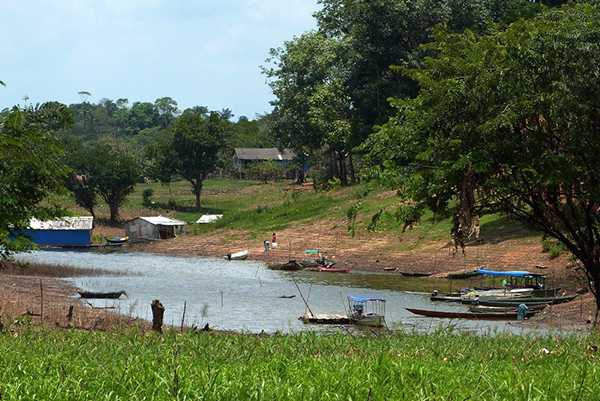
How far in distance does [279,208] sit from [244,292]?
42384 mm

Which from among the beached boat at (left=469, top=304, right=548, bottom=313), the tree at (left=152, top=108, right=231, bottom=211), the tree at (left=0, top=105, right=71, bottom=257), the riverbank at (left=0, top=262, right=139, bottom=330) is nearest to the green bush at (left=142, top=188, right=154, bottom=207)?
the tree at (left=152, top=108, right=231, bottom=211)

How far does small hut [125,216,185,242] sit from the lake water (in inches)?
729

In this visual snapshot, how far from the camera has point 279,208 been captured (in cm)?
9388

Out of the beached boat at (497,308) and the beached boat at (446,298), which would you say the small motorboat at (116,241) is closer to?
the beached boat at (446,298)

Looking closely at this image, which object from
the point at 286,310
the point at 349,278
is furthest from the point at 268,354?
the point at 349,278

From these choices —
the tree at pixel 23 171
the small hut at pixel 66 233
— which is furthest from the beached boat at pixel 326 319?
the small hut at pixel 66 233

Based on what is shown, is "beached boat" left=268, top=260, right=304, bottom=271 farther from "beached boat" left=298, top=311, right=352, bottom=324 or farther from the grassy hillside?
"beached boat" left=298, top=311, right=352, bottom=324

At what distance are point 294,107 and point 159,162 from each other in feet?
95.7

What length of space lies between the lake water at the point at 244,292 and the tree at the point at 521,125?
4134 millimetres

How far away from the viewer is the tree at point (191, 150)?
380 feet

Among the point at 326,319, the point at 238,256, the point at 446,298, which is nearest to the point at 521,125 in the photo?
the point at 326,319

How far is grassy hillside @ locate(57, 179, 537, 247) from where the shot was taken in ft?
224

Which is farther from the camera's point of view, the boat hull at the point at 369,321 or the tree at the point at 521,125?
the boat hull at the point at 369,321

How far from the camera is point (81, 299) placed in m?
45.3
